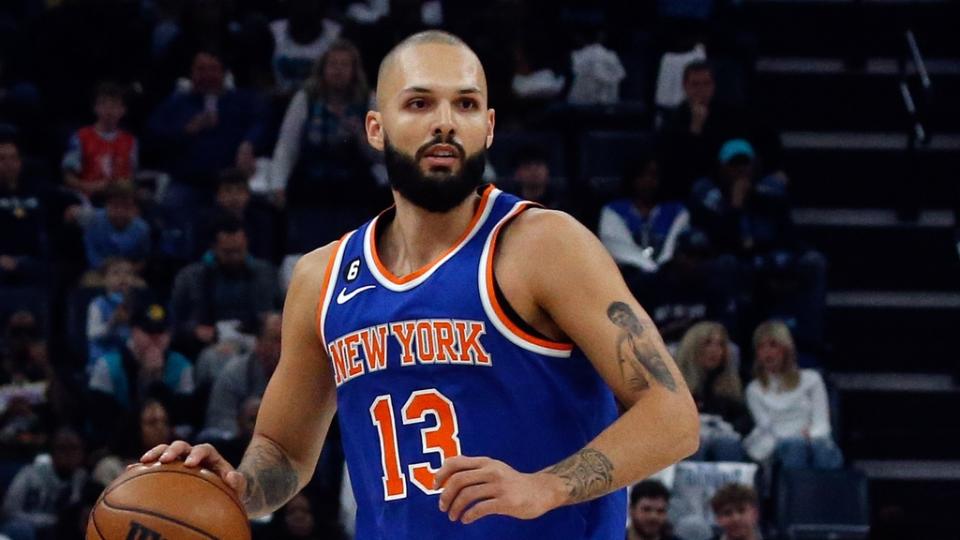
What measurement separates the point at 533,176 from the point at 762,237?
157 centimetres

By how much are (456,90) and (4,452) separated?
674 cm

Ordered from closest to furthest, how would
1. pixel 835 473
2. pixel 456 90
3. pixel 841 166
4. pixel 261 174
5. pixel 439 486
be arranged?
pixel 439 486
pixel 456 90
pixel 835 473
pixel 261 174
pixel 841 166

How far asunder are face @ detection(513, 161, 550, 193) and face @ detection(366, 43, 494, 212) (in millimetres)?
7020

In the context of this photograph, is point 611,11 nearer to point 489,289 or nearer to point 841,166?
point 841,166

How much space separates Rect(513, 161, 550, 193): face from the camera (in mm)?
11180

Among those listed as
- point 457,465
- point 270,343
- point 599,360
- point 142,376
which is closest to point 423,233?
point 599,360

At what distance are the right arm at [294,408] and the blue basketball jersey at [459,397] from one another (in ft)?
0.98

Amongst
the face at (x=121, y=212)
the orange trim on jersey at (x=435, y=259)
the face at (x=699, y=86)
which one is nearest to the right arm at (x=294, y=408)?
the orange trim on jersey at (x=435, y=259)

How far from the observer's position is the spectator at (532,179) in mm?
11180

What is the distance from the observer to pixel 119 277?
10828 millimetres

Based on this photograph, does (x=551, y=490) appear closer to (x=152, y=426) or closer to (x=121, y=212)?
(x=152, y=426)

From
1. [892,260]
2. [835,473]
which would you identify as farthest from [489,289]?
[892,260]

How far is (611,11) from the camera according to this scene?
43.8ft

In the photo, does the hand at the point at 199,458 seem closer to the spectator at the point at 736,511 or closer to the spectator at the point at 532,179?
the spectator at the point at 736,511
